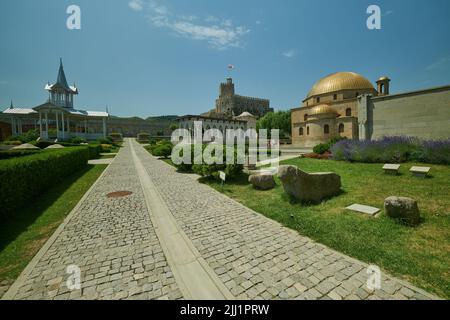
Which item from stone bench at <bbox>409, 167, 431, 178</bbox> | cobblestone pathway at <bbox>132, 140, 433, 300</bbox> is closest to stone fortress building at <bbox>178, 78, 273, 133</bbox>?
stone bench at <bbox>409, 167, 431, 178</bbox>

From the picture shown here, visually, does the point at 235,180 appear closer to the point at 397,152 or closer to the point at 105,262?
the point at 105,262

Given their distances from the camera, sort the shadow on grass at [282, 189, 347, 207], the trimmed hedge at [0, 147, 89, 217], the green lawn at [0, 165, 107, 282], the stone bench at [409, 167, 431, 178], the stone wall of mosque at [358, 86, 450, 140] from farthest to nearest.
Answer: the stone wall of mosque at [358, 86, 450, 140] < the stone bench at [409, 167, 431, 178] < the shadow on grass at [282, 189, 347, 207] < the trimmed hedge at [0, 147, 89, 217] < the green lawn at [0, 165, 107, 282]

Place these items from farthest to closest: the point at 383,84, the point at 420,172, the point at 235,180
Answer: the point at 383,84, the point at 235,180, the point at 420,172

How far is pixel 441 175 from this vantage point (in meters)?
7.66

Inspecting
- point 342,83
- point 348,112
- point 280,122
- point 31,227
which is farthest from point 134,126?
point 31,227

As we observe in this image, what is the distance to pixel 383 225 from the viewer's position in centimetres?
432

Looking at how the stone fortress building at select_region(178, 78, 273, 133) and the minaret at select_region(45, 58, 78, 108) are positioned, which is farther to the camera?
the stone fortress building at select_region(178, 78, 273, 133)

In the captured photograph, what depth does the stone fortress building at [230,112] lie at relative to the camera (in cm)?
5487

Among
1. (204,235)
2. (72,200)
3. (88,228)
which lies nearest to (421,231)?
(204,235)

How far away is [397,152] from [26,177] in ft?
58.9

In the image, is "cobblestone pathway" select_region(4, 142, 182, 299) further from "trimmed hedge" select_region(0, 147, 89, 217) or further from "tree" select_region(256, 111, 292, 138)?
"tree" select_region(256, 111, 292, 138)

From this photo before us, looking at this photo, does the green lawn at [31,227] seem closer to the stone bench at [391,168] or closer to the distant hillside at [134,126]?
the stone bench at [391,168]

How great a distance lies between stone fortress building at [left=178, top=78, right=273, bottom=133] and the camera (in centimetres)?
5487

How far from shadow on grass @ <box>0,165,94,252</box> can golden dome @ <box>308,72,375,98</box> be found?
41.9 metres
